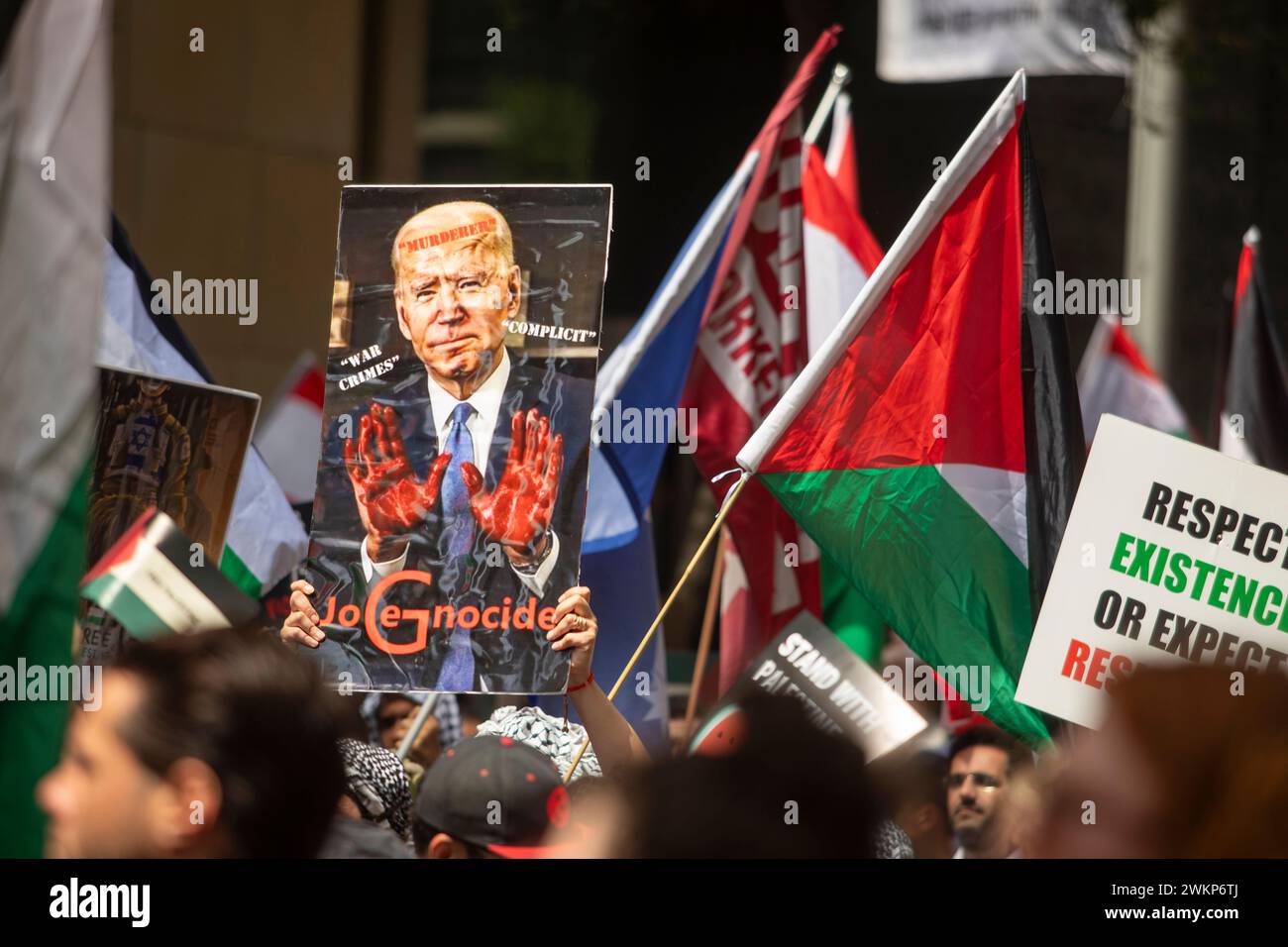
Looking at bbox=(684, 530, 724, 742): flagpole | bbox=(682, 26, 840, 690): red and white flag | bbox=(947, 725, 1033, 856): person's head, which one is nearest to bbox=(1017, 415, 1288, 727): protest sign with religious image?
bbox=(947, 725, 1033, 856): person's head

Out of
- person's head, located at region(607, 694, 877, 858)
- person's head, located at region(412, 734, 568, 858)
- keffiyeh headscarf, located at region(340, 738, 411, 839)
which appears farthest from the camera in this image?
keffiyeh headscarf, located at region(340, 738, 411, 839)

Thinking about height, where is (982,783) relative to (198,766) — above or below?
below

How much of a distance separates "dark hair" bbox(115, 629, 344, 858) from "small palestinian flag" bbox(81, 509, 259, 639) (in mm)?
674

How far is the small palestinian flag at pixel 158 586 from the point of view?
10.3 feet

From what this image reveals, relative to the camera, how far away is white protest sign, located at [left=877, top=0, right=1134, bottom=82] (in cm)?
887

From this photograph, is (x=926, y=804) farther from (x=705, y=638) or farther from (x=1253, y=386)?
(x=1253, y=386)

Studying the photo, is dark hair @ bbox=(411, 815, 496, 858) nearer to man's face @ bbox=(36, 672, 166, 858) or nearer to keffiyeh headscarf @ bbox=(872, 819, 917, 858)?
keffiyeh headscarf @ bbox=(872, 819, 917, 858)

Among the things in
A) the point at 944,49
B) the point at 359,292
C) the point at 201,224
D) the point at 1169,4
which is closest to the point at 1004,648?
the point at 359,292

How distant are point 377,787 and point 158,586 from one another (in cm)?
74

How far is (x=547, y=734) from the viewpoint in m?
3.84

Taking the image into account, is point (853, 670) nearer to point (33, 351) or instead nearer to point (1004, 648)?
point (1004, 648)

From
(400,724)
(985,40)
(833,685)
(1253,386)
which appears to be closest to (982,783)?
(833,685)

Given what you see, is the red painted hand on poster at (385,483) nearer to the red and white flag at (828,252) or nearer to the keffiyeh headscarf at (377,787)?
the keffiyeh headscarf at (377,787)
